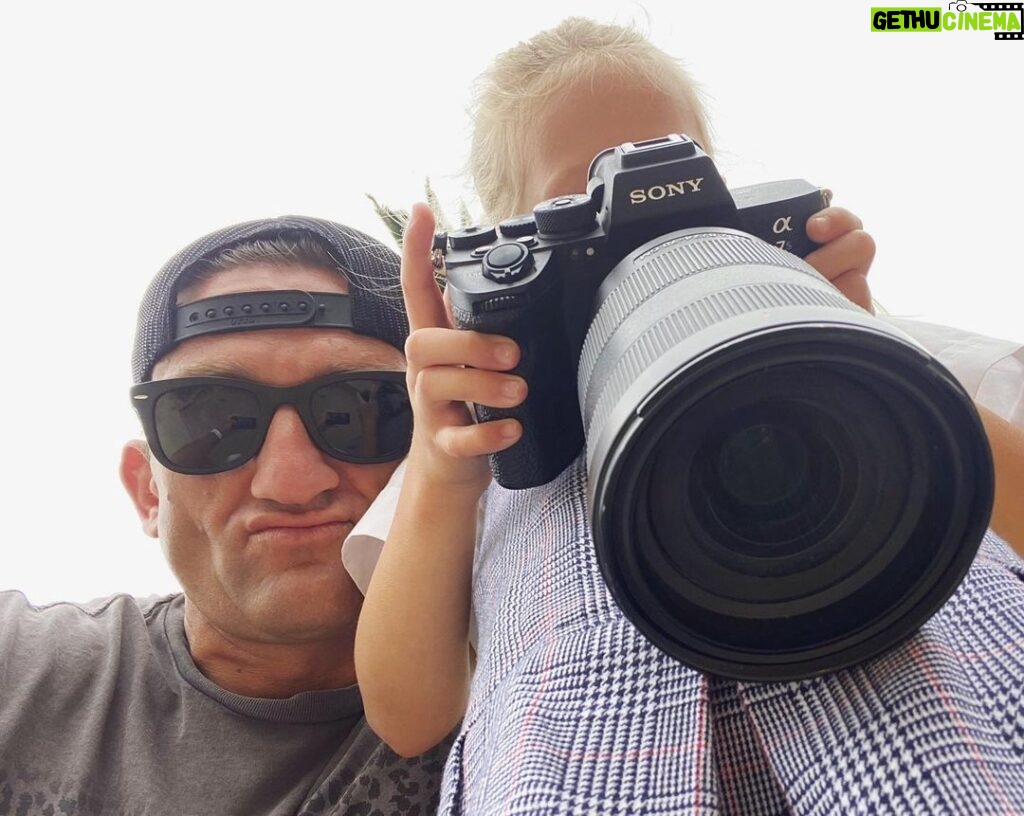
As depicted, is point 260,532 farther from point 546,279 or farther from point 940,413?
point 940,413

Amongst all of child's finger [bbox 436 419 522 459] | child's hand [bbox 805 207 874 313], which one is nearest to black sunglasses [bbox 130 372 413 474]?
child's finger [bbox 436 419 522 459]

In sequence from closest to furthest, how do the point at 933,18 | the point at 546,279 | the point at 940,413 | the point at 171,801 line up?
the point at 940,413 < the point at 546,279 < the point at 171,801 < the point at 933,18

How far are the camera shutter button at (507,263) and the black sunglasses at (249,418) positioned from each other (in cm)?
27

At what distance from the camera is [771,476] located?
335mm

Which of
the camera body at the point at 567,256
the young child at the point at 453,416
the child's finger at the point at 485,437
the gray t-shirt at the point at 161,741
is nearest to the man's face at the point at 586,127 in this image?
the young child at the point at 453,416

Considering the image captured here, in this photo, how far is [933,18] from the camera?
1006mm

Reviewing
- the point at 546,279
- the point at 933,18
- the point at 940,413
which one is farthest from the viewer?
the point at 933,18

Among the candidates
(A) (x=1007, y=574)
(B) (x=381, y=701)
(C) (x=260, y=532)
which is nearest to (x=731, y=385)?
(A) (x=1007, y=574)

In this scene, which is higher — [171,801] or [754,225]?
[754,225]

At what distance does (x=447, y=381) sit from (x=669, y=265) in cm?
15

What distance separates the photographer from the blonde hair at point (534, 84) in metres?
0.69

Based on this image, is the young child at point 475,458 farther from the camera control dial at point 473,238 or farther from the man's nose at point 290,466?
the man's nose at point 290,466

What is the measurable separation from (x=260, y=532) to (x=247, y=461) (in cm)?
6

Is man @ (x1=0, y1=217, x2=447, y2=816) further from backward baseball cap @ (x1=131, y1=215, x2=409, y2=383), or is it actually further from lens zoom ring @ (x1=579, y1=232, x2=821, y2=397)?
lens zoom ring @ (x1=579, y1=232, x2=821, y2=397)
